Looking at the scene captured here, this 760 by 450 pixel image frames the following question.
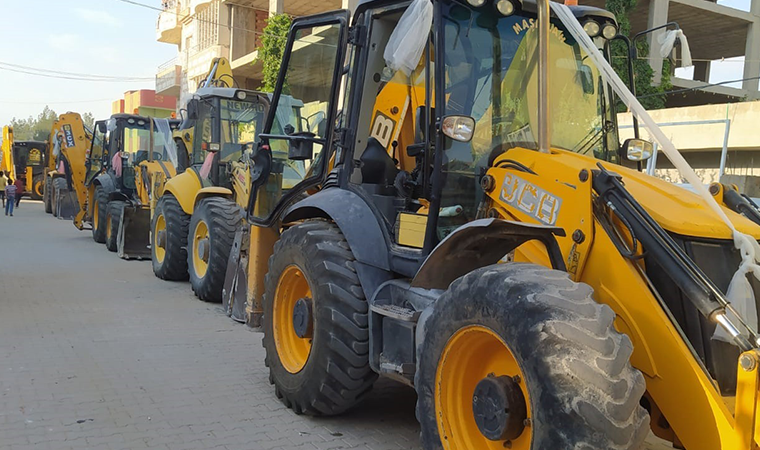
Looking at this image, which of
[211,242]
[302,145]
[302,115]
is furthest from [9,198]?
[302,145]

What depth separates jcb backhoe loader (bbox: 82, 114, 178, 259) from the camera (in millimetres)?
12680

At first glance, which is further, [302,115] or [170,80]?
[170,80]

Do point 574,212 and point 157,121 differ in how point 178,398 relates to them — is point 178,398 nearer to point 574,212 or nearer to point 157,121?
point 574,212

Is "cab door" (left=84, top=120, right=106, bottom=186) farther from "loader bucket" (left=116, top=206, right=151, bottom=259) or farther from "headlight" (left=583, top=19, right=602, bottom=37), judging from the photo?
"headlight" (left=583, top=19, right=602, bottom=37)

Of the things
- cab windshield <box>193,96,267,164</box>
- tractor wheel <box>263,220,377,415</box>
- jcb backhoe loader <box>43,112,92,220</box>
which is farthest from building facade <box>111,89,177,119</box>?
tractor wheel <box>263,220,377,415</box>

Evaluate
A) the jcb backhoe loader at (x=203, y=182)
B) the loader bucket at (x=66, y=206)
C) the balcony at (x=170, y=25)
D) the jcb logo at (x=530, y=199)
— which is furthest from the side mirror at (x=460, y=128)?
the balcony at (x=170, y=25)

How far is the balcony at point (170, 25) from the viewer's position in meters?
40.4

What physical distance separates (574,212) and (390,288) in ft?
4.45

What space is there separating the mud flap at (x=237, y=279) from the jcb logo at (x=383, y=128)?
3.19 m

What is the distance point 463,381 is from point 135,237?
10.6m

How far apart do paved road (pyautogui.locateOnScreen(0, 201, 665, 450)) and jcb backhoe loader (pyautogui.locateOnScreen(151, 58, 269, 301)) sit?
0.77m

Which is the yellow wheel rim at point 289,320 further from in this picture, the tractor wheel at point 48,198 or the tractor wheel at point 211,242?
the tractor wheel at point 48,198

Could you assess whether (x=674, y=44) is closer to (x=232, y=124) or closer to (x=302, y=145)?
(x=302, y=145)

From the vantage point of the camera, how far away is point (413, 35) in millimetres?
3867
